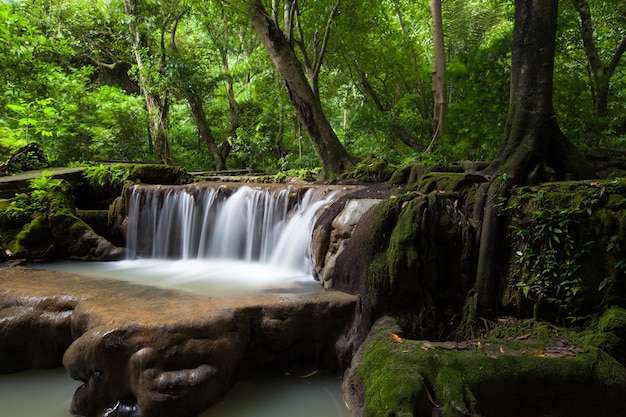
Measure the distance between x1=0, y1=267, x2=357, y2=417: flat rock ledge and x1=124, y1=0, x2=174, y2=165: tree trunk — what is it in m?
10.7

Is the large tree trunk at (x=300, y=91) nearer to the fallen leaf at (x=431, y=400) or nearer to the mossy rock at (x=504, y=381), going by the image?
the mossy rock at (x=504, y=381)

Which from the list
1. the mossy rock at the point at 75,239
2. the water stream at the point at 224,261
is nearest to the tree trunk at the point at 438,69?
the water stream at the point at 224,261

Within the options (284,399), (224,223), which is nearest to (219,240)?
(224,223)

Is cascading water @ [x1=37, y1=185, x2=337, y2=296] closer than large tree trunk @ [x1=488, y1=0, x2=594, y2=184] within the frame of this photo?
No

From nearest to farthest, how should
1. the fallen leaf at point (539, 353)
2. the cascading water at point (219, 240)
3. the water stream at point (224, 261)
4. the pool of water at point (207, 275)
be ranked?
1. the fallen leaf at point (539, 353)
2. the water stream at point (224, 261)
3. the pool of water at point (207, 275)
4. the cascading water at point (219, 240)

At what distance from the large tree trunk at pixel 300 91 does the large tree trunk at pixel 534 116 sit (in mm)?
4777

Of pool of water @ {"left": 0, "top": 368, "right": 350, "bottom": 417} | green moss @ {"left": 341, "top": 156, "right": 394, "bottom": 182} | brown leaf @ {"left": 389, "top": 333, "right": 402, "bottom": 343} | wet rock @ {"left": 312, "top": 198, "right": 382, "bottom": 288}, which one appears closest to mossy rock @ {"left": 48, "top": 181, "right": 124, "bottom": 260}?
pool of water @ {"left": 0, "top": 368, "right": 350, "bottom": 417}

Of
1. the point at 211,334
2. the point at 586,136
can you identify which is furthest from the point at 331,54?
the point at 211,334

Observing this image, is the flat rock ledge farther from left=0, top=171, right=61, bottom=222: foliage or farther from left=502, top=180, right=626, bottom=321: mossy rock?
left=0, top=171, right=61, bottom=222: foliage

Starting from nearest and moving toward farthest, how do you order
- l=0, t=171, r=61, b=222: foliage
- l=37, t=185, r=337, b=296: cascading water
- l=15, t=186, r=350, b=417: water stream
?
l=15, t=186, r=350, b=417: water stream < l=37, t=185, r=337, b=296: cascading water < l=0, t=171, r=61, b=222: foliage

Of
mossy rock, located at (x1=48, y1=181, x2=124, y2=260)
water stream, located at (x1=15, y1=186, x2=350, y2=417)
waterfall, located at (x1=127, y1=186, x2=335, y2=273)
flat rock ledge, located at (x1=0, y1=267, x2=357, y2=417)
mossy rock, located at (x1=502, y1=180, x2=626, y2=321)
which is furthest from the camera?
mossy rock, located at (x1=48, y1=181, x2=124, y2=260)

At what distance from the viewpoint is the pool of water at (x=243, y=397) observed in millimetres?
3363

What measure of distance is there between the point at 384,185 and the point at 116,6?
42.6 ft

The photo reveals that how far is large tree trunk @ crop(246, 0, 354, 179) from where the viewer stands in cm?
904
